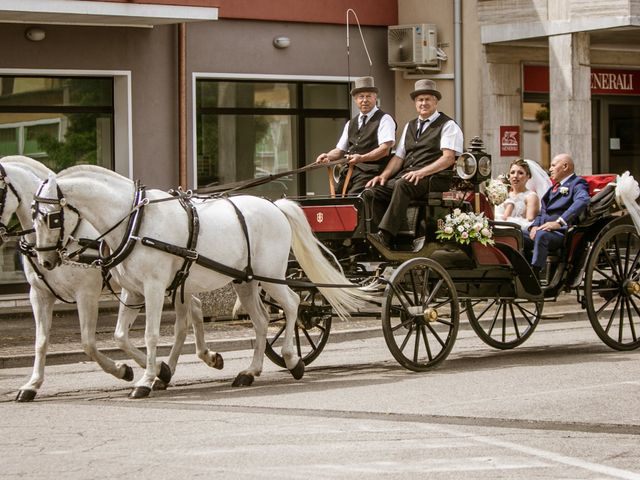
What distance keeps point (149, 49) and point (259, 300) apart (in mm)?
8477

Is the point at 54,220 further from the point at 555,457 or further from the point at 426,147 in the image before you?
the point at 555,457

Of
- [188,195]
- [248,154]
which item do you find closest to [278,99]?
[248,154]

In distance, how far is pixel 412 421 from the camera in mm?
9047

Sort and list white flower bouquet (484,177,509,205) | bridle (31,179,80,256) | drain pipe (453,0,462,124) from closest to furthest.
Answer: bridle (31,179,80,256) < white flower bouquet (484,177,509,205) < drain pipe (453,0,462,124)

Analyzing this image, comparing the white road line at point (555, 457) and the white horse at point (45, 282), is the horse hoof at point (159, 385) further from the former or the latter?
the white road line at point (555, 457)

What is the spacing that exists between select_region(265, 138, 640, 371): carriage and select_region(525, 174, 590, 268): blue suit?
11 centimetres

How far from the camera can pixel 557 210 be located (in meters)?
13.3

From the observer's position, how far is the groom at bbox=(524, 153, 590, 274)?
1299cm

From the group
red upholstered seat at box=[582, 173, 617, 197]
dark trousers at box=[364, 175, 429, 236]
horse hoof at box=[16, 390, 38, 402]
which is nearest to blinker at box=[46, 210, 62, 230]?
horse hoof at box=[16, 390, 38, 402]

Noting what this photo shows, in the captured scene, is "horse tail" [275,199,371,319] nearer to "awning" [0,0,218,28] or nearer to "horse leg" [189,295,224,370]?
"horse leg" [189,295,224,370]

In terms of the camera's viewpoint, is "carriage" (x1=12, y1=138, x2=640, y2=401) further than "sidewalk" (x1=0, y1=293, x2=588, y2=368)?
No

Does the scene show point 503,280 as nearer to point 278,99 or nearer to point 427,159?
point 427,159

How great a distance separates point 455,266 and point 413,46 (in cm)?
870

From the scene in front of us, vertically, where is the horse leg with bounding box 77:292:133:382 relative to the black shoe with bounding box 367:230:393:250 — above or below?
below
